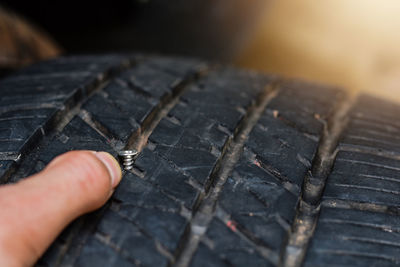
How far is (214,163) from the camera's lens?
2.99 ft

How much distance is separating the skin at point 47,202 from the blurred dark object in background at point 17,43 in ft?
3.88

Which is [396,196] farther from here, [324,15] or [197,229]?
[324,15]

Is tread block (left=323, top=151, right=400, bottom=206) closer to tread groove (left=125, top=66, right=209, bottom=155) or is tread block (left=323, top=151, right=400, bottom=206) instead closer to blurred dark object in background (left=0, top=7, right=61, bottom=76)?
tread groove (left=125, top=66, right=209, bottom=155)

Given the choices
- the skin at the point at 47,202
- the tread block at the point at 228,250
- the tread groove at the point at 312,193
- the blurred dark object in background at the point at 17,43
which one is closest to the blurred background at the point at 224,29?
the blurred dark object in background at the point at 17,43

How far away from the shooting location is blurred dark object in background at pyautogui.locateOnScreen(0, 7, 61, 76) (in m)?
1.80

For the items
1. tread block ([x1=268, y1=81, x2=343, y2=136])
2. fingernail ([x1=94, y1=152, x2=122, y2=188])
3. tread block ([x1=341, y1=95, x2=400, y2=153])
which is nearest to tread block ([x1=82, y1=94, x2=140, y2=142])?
fingernail ([x1=94, y1=152, x2=122, y2=188])

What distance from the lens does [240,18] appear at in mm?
2475

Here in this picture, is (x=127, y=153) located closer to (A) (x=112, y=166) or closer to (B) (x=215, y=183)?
(A) (x=112, y=166)

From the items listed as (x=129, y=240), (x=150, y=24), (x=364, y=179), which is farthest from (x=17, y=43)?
(x=364, y=179)

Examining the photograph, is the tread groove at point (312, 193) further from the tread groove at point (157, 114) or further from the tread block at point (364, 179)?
the tread groove at point (157, 114)

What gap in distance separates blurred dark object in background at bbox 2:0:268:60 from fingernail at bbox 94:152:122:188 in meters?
1.66

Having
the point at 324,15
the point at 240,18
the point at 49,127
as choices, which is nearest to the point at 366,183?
the point at 49,127

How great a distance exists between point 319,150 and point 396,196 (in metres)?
0.20

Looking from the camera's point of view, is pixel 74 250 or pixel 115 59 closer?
pixel 74 250
